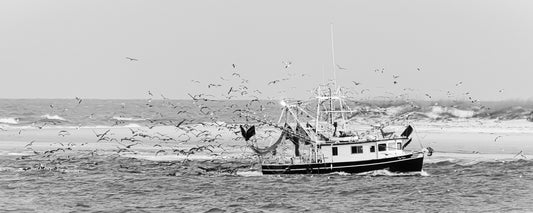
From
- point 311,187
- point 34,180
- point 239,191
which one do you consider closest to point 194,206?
point 239,191

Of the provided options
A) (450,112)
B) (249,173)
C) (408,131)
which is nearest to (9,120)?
(450,112)

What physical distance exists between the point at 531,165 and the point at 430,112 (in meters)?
48.6

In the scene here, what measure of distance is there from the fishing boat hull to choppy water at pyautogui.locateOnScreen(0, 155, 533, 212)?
1.31ft

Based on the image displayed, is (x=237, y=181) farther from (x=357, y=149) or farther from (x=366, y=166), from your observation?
(x=366, y=166)

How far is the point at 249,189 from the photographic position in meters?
39.3

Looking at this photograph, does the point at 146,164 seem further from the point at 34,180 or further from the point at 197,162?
the point at 34,180

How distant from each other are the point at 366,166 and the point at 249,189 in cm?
763

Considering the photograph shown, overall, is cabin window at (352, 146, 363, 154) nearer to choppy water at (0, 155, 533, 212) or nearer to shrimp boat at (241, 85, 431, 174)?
shrimp boat at (241, 85, 431, 174)

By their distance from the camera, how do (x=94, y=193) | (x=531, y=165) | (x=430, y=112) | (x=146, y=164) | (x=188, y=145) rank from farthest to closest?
1. (x=430, y=112)
2. (x=188, y=145)
3. (x=146, y=164)
4. (x=531, y=165)
5. (x=94, y=193)

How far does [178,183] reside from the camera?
41656 mm

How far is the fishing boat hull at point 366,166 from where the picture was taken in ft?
143

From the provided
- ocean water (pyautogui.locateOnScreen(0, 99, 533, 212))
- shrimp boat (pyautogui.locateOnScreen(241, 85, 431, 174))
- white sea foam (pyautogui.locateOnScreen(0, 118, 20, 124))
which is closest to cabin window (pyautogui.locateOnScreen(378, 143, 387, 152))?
shrimp boat (pyautogui.locateOnScreen(241, 85, 431, 174))

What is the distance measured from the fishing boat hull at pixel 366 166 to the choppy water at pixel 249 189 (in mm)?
399

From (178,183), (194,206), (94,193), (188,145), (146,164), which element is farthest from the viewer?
(188,145)
